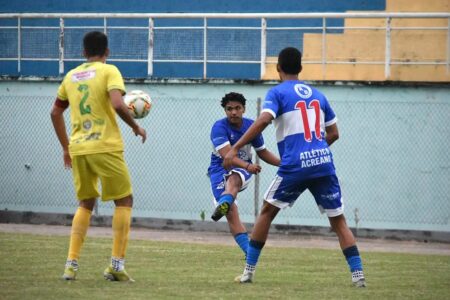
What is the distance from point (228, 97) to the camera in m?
12.1

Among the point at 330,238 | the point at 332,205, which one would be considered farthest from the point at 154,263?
the point at 330,238

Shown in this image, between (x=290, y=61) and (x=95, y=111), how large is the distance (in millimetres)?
1834

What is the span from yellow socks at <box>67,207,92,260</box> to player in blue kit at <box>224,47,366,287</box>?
4.52ft

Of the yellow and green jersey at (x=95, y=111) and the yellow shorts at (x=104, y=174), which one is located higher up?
the yellow and green jersey at (x=95, y=111)

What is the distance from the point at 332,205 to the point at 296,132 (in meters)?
0.75

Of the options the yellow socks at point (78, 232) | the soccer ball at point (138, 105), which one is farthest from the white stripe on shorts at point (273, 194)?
the soccer ball at point (138, 105)

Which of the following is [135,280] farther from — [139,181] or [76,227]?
[139,181]

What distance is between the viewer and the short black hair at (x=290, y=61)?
992 centimetres

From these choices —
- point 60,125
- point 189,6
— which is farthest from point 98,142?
point 189,6

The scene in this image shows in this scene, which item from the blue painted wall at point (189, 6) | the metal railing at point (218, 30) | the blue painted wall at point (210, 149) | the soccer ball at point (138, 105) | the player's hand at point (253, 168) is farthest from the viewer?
the blue painted wall at point (189, 6)

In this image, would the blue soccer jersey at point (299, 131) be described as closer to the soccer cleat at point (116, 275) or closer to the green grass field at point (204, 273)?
the green grass field at point (204, 273)

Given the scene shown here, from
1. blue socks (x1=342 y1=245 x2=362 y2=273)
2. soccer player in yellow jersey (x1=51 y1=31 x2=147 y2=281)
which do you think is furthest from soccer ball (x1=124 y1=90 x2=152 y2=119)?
blue socks (x1=342 y1=245 x2=362 y2=273)

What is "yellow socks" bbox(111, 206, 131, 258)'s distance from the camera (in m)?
9.70

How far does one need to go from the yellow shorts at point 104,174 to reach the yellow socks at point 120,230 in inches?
5.4
